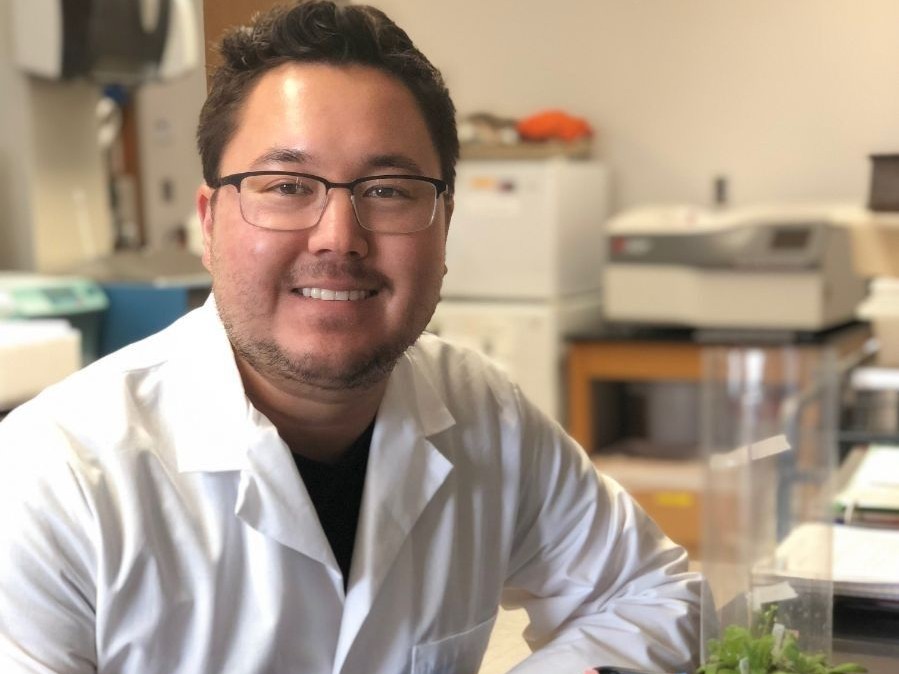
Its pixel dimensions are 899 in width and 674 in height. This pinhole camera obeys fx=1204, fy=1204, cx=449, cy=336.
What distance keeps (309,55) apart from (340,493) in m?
0.39

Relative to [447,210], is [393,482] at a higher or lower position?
lower

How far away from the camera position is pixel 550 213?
133 inches

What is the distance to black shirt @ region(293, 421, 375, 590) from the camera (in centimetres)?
107

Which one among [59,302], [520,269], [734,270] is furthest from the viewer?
[520,269]

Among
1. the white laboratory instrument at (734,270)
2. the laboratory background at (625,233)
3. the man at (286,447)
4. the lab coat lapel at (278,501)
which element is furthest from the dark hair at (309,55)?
the white laboratory instrument at (734,270)

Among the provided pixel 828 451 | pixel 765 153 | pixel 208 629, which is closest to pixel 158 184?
pixel 765 153

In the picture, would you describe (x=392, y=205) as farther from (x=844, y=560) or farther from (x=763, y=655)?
(x=844, y=560)

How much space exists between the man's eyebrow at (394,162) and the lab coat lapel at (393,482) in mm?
231

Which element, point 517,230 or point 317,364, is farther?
point 517,230

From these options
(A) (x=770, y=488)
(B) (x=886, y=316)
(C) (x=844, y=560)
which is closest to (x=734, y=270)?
(B) (x=886, y=316)

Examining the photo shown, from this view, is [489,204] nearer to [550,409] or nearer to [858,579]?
[550,409]

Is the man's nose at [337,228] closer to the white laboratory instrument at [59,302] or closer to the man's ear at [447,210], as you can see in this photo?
the man's ear at [447,210]

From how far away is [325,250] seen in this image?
37.6 inches

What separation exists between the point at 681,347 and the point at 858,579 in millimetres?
2040
